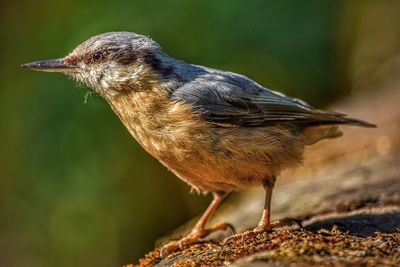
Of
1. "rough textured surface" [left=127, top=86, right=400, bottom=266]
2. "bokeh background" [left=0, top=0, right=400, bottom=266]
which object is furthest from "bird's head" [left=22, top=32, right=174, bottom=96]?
"bokeh background" [left=0, top=0, right=400, bottom=266]

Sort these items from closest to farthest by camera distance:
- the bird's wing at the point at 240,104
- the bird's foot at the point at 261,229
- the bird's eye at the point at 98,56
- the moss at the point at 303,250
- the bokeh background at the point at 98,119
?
the moss at the point at 303,250 → the bird's foot at the point at 261,229 → the bird's wing at the point at 240,104 → the bird's eye at the point at 98,56 → the bokeh background at the point at 98,119

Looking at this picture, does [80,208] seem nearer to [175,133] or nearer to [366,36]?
[175,133]

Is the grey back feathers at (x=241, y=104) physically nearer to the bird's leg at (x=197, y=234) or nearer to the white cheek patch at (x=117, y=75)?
the white cheek patch at (x=117, y=75)

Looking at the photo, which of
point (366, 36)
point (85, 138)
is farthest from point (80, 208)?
point (366, 36)

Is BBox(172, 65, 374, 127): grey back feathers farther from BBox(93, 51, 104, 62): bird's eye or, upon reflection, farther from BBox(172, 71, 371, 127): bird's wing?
BBox(93, 51, 104, 62): bird's eye

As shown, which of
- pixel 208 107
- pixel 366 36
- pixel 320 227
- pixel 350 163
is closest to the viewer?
pixel 320 227

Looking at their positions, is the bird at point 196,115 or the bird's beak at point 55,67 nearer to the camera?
the bird at point 196,115

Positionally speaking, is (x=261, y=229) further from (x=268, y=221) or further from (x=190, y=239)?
(x=190, y=239)

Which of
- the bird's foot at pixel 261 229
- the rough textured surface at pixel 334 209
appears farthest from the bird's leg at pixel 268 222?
the rough textured surface at pixel 334 209
